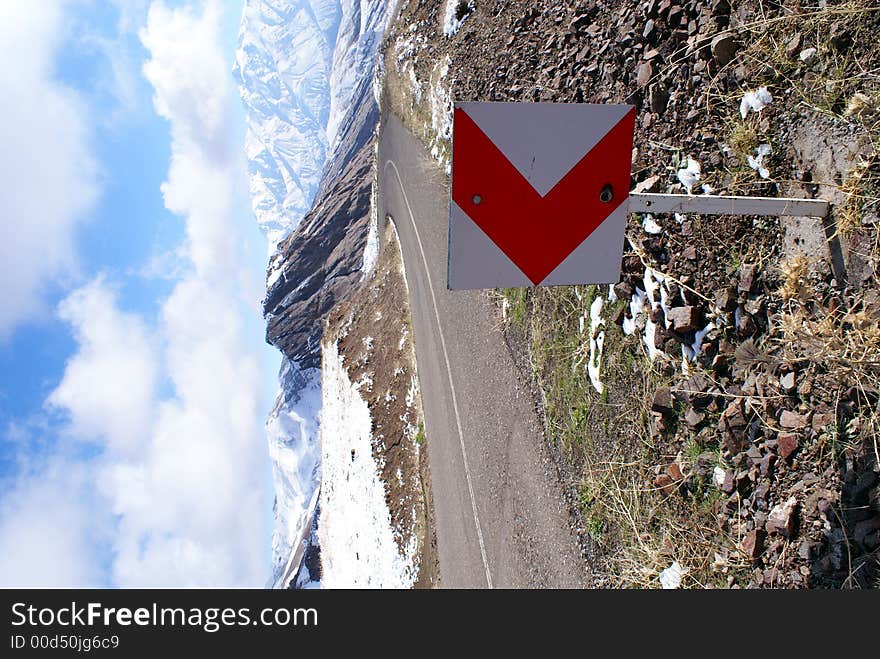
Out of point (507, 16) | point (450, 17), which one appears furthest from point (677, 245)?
point (450, 17)

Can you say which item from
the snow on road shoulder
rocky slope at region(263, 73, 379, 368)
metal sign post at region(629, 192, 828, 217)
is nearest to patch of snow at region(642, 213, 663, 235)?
metal sign post at region(629, 192, 828, 217)

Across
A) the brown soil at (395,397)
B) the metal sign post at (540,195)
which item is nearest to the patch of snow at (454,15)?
the brown soil at (395,397)

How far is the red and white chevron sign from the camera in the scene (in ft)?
9.43

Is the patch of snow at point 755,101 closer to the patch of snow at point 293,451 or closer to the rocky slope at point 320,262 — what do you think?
the rocky slope at point 320,262

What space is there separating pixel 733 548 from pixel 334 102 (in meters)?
159

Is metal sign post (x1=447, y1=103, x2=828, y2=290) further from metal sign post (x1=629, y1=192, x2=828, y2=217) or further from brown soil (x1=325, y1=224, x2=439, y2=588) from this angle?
brown soil (x1=325, y1=224, x2=439, y2=588)

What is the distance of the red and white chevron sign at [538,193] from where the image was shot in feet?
9.43

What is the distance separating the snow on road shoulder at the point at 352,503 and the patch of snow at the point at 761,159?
10.5m

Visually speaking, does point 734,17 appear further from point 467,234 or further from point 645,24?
point 467,234

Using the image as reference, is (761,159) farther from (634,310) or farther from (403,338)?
(403,338)

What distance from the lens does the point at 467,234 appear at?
3037 millimetres

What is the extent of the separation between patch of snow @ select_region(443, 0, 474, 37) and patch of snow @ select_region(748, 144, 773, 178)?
373 inches

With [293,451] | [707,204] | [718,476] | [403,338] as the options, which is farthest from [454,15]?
[293,451]

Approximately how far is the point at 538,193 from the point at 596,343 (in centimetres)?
319
